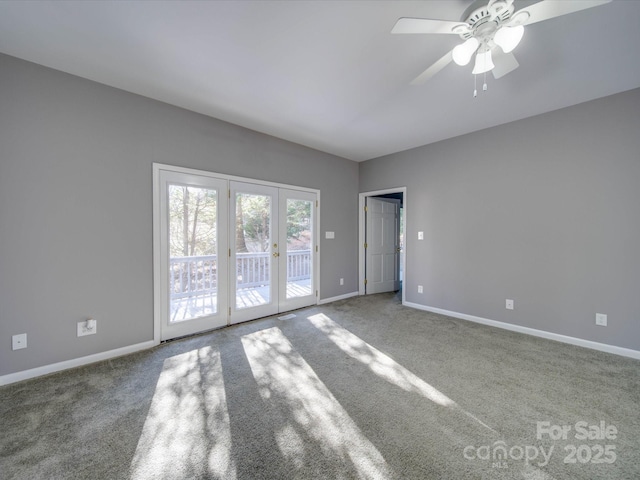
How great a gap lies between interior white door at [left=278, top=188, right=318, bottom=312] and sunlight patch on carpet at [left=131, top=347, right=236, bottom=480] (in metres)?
1.87

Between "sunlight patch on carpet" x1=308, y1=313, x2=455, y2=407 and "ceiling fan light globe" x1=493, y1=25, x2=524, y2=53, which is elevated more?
"ceiling fan light globe" x1=493, y1=25, x2=524, y2=53

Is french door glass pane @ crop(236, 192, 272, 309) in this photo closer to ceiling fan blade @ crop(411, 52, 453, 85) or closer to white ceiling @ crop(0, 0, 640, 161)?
white ceiling @ crop(0, 0, 640, 161)

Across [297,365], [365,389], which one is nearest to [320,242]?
[297,365]

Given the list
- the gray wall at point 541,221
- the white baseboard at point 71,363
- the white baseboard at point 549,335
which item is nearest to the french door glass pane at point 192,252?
the white baseboard at point 71,363

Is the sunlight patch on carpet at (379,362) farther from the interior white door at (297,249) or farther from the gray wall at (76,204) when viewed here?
the gray wall at (76,204)

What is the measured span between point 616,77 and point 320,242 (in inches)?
153

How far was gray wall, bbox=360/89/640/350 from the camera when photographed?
2.63 metres

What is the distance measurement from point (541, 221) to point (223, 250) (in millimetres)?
4110

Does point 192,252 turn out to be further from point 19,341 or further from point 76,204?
point 19,341

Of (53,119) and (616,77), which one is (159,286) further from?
(616,77)

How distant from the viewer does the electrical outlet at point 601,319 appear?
271cm

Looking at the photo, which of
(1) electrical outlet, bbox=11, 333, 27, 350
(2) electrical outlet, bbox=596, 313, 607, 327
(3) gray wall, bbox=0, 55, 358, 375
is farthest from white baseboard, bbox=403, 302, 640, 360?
(1) electrical outlet, bbox=11, 333, 27, 350

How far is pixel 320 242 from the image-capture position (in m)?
4.49

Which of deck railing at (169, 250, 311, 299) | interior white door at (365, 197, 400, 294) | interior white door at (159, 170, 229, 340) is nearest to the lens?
interior white door at (159, 170, 229, 340)
